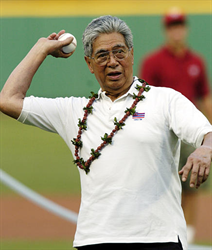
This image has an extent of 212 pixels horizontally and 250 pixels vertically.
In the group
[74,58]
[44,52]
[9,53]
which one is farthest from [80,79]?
[44,52]

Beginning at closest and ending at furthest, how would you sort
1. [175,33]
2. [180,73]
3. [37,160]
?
1. [180,73]
2. [175,33]
3. [37,160]

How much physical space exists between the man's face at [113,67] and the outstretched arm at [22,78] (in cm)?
35

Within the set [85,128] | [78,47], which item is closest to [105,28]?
[85,128]

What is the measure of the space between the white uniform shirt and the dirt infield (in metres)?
4.09

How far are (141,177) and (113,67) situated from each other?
2.05 ft

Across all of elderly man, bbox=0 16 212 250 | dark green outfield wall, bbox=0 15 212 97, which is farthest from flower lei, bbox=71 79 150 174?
dark green outfield wall, bbox=0 15 212 97

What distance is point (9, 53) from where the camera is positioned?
11.3 metres

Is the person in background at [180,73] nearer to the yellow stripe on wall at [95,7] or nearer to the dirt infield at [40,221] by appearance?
the dirt infield at [40,221]

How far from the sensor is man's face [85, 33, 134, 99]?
3.05 meters

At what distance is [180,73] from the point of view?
670 centimetres

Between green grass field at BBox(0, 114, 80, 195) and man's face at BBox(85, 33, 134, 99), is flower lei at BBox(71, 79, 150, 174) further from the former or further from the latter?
green grass field at BBox(0, 114, 80, 195)

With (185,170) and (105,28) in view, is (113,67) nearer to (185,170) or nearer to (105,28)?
(105,28)

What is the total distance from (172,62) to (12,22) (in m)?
5.72

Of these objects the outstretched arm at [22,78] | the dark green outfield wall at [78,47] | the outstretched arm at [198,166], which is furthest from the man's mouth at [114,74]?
the dark green outfield wall at [78,47]
